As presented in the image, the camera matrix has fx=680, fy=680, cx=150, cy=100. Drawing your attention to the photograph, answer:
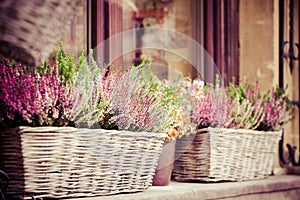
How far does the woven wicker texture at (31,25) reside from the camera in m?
1.78

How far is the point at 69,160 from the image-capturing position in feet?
8.10

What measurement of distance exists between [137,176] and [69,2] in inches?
39.4

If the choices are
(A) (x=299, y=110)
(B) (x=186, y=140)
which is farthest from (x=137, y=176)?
(A) (x=299, y=110)

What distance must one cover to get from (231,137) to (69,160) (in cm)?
118

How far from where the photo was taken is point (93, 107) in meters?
2.53

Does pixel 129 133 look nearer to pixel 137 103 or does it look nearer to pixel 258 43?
pixel 137 103

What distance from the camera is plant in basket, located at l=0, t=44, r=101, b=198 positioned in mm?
2393

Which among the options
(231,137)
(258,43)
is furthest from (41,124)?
(258,43)

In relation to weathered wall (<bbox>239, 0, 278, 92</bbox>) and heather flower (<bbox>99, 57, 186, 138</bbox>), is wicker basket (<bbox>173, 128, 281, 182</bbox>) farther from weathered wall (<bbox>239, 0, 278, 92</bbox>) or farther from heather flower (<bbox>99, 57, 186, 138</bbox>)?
weathered wall (<bbox>239, 0, 278, 92</bbox>)

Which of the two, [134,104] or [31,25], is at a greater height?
[31,25]

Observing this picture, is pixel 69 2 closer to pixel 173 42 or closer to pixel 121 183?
pixel 121 183

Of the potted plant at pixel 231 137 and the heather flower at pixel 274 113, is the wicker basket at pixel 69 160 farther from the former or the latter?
the heather flower at pixel 274 113

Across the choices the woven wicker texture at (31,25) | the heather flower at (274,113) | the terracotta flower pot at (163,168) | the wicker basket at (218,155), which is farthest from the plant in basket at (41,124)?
the heather flower at (274,113)

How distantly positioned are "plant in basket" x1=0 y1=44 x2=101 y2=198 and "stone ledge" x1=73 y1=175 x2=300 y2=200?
0.70ft
